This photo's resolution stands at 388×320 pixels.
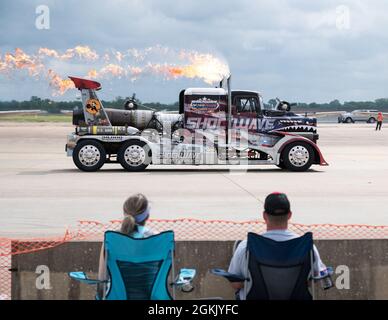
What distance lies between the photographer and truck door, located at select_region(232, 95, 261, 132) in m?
19.7

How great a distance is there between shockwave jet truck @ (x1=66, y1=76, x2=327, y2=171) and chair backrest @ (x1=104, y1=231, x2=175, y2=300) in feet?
48.5

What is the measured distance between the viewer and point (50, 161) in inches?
976

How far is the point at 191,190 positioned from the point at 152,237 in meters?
10.5

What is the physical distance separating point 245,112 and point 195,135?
4.99 feet

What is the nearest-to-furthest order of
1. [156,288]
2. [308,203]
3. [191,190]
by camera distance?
[156,288] → [308,203] → [191,190]

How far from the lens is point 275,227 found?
4758 millimetres

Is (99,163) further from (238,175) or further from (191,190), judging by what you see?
(191,190)

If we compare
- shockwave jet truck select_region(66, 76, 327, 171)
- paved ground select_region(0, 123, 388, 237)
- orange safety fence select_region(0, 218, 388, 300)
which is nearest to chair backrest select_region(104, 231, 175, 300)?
orange safety fence select_region(0, 218, 388, 300)

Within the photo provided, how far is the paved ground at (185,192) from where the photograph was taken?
11.4m

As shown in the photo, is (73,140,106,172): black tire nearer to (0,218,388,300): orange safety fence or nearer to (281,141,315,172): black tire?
(281,141,315,172): black tire

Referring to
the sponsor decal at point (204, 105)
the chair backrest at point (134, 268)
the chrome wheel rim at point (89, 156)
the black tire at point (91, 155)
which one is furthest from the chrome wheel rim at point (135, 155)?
the chair backrest at point (134, 268)

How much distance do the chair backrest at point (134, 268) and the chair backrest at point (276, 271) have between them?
24.2 inches

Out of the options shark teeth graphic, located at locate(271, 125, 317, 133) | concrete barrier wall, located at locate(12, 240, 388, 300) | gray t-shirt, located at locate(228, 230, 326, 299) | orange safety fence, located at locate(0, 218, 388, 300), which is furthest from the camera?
shark teeth graphic, located at locate(271, 125, 317, 133)
